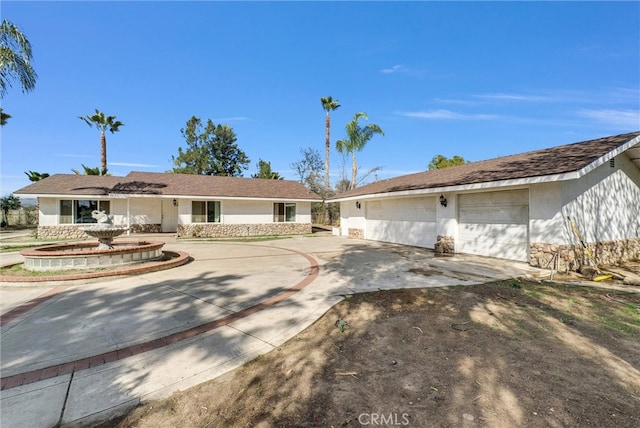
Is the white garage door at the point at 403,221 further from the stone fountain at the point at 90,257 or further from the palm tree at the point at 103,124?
the palm tree at the point at 103,124

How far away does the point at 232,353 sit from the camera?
143 inches

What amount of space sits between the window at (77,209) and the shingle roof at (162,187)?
33.7 inches

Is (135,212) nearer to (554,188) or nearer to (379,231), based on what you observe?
(379,231)

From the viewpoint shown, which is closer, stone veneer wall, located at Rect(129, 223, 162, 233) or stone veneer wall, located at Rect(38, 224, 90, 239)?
stone veneer wall, located at Rect(38, 224, 90, 239)

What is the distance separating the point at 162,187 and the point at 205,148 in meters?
19.0

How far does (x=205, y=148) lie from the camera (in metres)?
37.2

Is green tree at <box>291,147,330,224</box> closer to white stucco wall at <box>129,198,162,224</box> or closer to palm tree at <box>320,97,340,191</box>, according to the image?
palm tree at <box>320,97,340,191</box>

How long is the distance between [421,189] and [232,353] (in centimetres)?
1100

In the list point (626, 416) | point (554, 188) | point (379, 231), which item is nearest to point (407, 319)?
point (626, 416)

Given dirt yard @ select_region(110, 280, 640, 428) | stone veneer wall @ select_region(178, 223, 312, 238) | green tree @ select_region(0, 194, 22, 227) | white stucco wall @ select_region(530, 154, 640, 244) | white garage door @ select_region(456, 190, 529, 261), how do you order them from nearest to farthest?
1. dirt yard @ select_region(110, 280, 640, 428)
2. white stucco wall @ select_region(530, 154, 640, 244)
3. white garage door @ select_region(456, 190, 529, 261)
4. stone veneer wall @ select_region(178, 223, 312, 238)
5. green tree @ select_region(0, 194, 22, 227)

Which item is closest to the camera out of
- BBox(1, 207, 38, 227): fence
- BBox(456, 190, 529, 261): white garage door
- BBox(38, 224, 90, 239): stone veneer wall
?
BBox(456, 190, 529, 261): white garage door

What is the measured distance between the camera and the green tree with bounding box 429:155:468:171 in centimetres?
3028

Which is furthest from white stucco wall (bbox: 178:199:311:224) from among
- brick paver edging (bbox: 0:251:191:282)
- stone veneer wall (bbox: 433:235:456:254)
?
stone veneer wall (bbox: 433:235:456:254)

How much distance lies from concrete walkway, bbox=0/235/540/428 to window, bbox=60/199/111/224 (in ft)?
53.4
